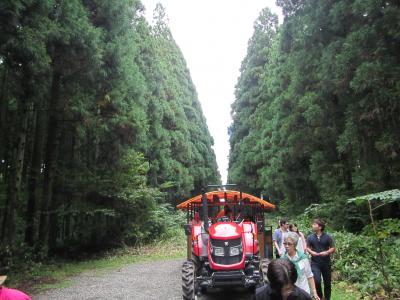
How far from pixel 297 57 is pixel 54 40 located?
9.99m

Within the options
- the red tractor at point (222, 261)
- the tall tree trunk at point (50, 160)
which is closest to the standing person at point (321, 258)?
the red tractor at point (222, 261)

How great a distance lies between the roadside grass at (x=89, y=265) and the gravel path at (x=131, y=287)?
56 centimetres

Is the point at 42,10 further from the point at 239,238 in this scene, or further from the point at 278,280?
the point at 278,280

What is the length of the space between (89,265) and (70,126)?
528cm

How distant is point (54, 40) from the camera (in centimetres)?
1116

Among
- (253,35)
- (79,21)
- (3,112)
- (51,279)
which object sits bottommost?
(51,279)

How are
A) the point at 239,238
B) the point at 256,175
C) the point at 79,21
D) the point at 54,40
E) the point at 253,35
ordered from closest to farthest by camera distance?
1. the point at 239,238
2. the point at 54,40
3. the point at 79,21
4. the point at 256,175
5. the point at 253,35

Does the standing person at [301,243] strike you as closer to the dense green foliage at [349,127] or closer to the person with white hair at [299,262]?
the person with white hair at [299,262]

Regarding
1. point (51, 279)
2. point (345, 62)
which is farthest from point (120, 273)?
point (345, 62)

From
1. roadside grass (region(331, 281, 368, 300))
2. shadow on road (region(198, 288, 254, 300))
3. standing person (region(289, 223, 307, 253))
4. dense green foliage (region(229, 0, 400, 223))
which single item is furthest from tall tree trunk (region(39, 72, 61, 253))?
roadside grass (region(331, 281, 368, 300))

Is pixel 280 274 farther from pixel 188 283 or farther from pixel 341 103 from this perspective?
pixel 341 103

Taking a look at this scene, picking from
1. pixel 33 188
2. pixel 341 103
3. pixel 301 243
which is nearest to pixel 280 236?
pixel 301 243

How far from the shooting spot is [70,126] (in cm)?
1694

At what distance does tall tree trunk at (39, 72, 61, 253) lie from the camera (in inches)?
606
